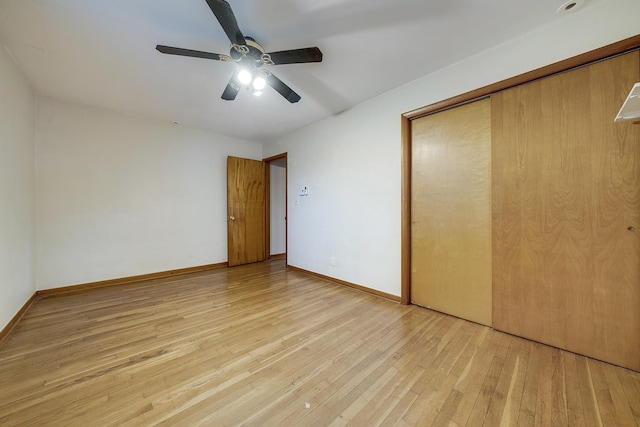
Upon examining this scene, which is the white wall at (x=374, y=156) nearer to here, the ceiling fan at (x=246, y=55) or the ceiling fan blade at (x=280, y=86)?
the ceiling fan blade at (x=280, y=86)

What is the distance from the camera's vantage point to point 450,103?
2293 millimetres

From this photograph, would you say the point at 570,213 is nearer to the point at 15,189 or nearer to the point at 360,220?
the point at 360,220

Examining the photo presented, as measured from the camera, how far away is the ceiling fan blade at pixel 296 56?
171cm

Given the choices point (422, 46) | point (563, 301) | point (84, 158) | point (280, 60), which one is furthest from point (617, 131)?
point (84, 158)

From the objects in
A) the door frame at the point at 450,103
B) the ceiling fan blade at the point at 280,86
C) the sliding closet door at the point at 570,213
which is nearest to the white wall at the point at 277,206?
the ceiling fan blade at the point at 280,86

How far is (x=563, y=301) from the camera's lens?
1771 millimetres

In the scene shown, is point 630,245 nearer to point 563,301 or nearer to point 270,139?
point 563,301

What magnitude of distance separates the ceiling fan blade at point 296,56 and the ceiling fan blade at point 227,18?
0.84ft

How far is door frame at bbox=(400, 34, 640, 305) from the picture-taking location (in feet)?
5.16

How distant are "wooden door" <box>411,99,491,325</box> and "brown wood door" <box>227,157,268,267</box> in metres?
3.29

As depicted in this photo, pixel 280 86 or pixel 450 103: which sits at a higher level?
pixel 280 86

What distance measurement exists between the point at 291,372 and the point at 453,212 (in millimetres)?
2060

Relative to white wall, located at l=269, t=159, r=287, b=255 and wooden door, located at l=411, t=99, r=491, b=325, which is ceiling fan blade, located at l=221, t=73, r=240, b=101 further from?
white wall, located at l=269, t=159, r=287, b=255

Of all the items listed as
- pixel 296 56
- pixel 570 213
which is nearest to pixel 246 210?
pixel 296 56
